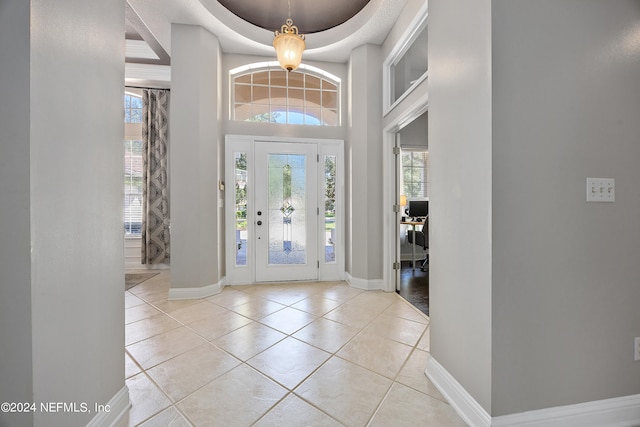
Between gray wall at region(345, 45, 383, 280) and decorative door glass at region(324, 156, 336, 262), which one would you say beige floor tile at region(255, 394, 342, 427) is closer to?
gray wall at region(345, 45, 383, 280)

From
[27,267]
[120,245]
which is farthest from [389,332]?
[27,267]

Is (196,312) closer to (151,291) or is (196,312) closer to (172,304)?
(172,304)

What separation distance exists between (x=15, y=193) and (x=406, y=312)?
2.90 metres

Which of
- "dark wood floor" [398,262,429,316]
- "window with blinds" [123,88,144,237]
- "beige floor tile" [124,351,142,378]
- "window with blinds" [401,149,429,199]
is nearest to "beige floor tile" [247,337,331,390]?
"beige floor tile" [124,351,142,378]

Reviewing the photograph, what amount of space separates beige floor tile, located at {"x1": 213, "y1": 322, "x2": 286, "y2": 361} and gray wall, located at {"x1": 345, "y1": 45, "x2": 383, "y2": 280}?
5.27 ft

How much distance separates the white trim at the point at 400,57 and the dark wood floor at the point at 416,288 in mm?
2321

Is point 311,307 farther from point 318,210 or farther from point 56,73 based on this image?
point 56,73

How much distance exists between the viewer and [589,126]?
1277mm

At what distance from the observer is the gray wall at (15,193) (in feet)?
2.82

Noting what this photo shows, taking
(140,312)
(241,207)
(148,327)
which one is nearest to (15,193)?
(148,327)

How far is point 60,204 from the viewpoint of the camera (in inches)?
39.5

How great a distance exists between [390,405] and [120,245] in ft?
5.64

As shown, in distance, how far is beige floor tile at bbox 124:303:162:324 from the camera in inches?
102

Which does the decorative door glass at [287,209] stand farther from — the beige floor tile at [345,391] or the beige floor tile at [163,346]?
the beige floor tile at [345,391]
